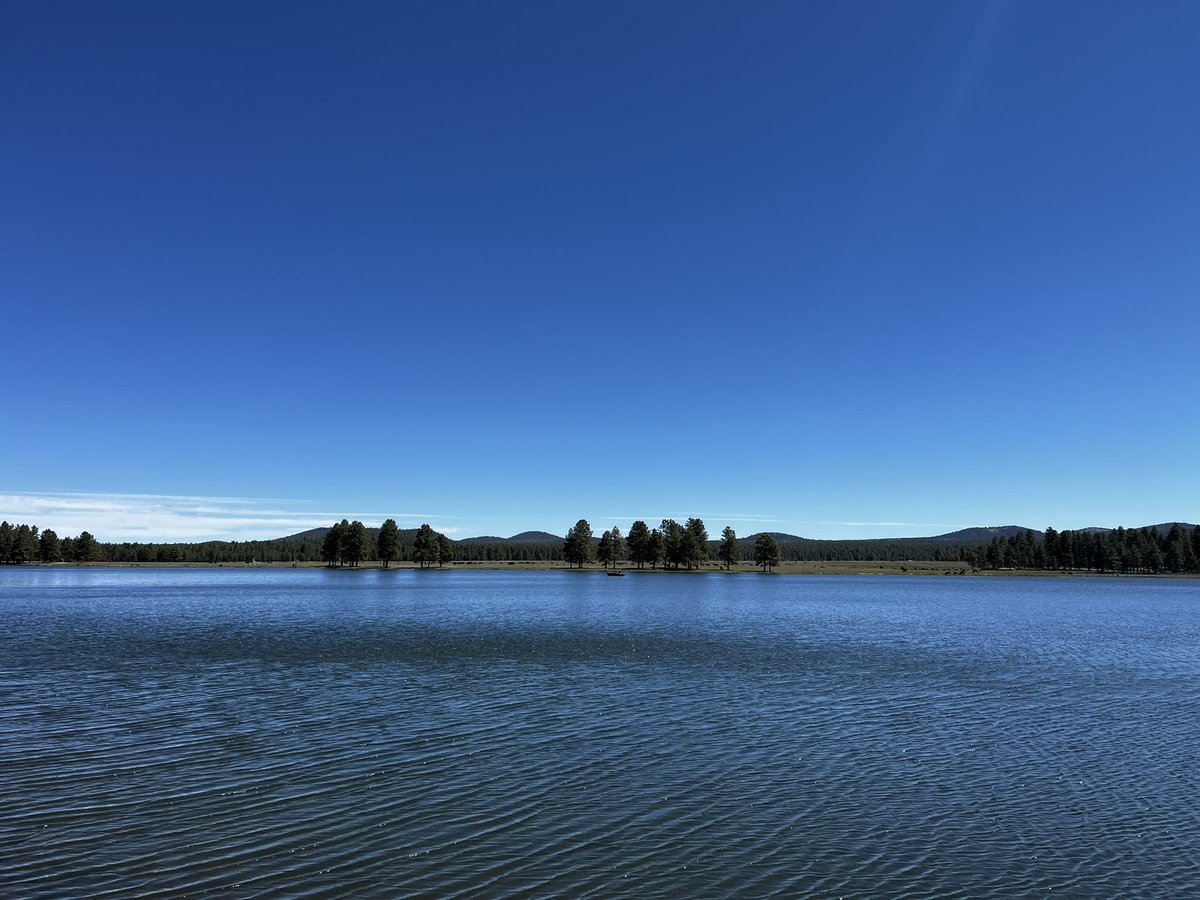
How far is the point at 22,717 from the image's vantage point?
24.5m

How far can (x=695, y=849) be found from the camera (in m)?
14.3

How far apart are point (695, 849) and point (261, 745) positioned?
13.7 metres

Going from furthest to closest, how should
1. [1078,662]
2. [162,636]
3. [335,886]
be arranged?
[162,636] < [1078,662] < [335,886]

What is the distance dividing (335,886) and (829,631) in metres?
53.8

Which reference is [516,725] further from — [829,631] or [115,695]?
[829,631]

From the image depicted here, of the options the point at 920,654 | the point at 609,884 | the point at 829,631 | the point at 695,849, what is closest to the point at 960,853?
the point at 695,849

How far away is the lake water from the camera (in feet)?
43.1

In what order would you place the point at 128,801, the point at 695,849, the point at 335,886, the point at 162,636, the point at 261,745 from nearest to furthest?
the point at 335,886, the point at 695,849, the point at 128,801, the point at 261,745, the point at 162,636

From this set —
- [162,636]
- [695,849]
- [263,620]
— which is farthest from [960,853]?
[263,620]

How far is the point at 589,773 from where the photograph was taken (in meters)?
19.2

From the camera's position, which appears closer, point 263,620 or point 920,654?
point 920,654

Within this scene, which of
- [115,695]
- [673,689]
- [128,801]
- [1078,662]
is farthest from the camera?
[1078,662]

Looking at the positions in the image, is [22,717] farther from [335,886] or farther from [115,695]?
[335,886]

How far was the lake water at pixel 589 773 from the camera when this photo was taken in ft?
43.1
